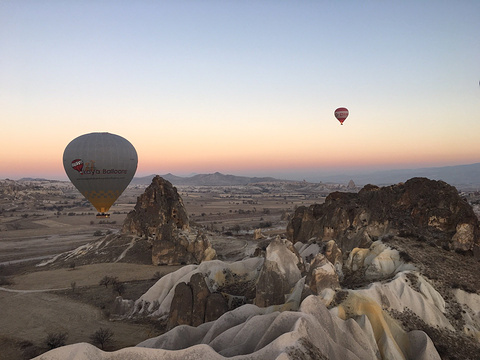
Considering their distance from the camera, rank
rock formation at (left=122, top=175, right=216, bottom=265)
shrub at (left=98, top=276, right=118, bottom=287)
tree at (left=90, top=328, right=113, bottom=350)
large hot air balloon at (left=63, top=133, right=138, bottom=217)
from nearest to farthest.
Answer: tree at (left=90, top=328, right=113, bottom=350)
shrub at (left=98, top=276, right=118, bottom=287)
large hot air balloon at (left=63, top=133, right=138, bottom=217)
rock formation at (left=122, top=175, right=216, bottom=265)

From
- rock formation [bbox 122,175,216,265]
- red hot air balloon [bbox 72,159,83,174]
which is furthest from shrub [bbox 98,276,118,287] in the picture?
red hot air balloon [bbox 72,159,83,174]

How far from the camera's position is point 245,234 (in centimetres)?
7106

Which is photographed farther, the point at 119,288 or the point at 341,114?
the point at 341,114

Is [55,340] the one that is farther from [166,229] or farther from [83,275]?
[166,229]

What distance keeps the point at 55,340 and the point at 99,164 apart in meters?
24.3

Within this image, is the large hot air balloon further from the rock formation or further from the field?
the field

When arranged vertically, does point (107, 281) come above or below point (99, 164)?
below

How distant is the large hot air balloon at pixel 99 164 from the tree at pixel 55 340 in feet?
75.5

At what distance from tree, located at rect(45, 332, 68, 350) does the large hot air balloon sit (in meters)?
23.0

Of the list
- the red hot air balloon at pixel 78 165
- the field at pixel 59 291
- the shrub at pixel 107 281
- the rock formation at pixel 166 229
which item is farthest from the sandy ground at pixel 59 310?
the red hot air balloon at pixel 78 165

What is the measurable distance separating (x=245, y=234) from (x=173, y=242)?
29.1m

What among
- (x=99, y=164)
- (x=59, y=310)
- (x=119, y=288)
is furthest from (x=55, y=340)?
(x=99, y=164)

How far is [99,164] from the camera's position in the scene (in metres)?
42.7

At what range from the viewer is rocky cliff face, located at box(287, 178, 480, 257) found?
90.7ft
